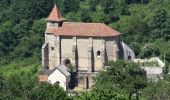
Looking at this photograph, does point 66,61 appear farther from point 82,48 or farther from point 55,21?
point 55,21

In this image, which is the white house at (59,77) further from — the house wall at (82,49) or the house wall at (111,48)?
the house wall at (111,48)

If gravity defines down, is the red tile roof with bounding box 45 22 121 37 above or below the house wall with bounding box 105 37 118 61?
above

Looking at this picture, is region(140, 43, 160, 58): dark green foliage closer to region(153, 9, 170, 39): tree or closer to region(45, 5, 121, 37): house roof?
region(153, 9, 170, 39): tree

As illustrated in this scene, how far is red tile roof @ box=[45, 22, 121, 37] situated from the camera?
8175 centimetres

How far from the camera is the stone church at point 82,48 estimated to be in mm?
81562

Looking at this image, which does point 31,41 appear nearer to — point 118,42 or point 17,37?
Answer: point 17,37

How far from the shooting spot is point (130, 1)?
331 ft

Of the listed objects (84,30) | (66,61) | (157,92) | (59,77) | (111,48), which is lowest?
(59,77)

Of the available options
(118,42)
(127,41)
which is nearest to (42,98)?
(118,42)

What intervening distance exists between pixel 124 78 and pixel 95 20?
82.2 ft

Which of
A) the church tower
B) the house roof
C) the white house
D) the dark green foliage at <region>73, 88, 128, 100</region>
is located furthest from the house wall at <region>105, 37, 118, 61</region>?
the dark green foliage at <region>73, 88, 128, 100</region>

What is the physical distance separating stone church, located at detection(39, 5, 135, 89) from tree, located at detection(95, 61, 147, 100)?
23.5 ft

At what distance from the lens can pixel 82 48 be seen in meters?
83.2

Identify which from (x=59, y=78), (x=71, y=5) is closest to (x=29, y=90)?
(x=59, y=78)
